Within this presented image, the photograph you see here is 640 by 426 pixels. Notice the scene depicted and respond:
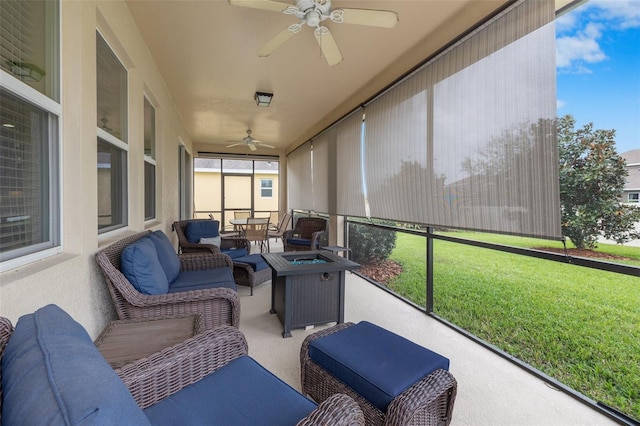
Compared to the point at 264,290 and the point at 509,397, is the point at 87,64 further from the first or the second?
the point at 509,397

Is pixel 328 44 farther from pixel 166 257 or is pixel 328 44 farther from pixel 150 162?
pixel 150 162

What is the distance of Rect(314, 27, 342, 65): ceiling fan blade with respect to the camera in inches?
84.1

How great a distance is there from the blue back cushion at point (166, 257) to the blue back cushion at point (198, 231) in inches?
70.0

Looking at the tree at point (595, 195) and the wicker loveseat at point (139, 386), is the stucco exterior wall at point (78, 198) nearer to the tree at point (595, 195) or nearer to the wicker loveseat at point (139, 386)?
the wicker loveseat at point (139, 386)

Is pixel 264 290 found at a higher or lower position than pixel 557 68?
lower

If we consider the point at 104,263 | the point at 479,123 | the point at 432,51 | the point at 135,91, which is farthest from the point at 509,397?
the point at 135,91

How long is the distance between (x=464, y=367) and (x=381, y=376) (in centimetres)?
115

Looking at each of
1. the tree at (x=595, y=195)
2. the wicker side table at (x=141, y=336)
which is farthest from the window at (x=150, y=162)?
the tree at (x=595, y=195)

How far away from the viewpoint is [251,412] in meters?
1.03

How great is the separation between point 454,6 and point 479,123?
1036mm

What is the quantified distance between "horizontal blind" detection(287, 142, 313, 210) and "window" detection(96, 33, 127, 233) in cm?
407

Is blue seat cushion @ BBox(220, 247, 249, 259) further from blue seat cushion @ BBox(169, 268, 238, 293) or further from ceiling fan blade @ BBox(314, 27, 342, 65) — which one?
ceiling fan blade @ BBox(314, 27, 342, 65)

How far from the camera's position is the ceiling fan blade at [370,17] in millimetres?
1935

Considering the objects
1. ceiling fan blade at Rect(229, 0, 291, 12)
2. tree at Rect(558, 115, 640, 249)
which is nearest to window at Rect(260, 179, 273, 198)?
ceiling fan blade at Rect(229, 0, 291, 12)
